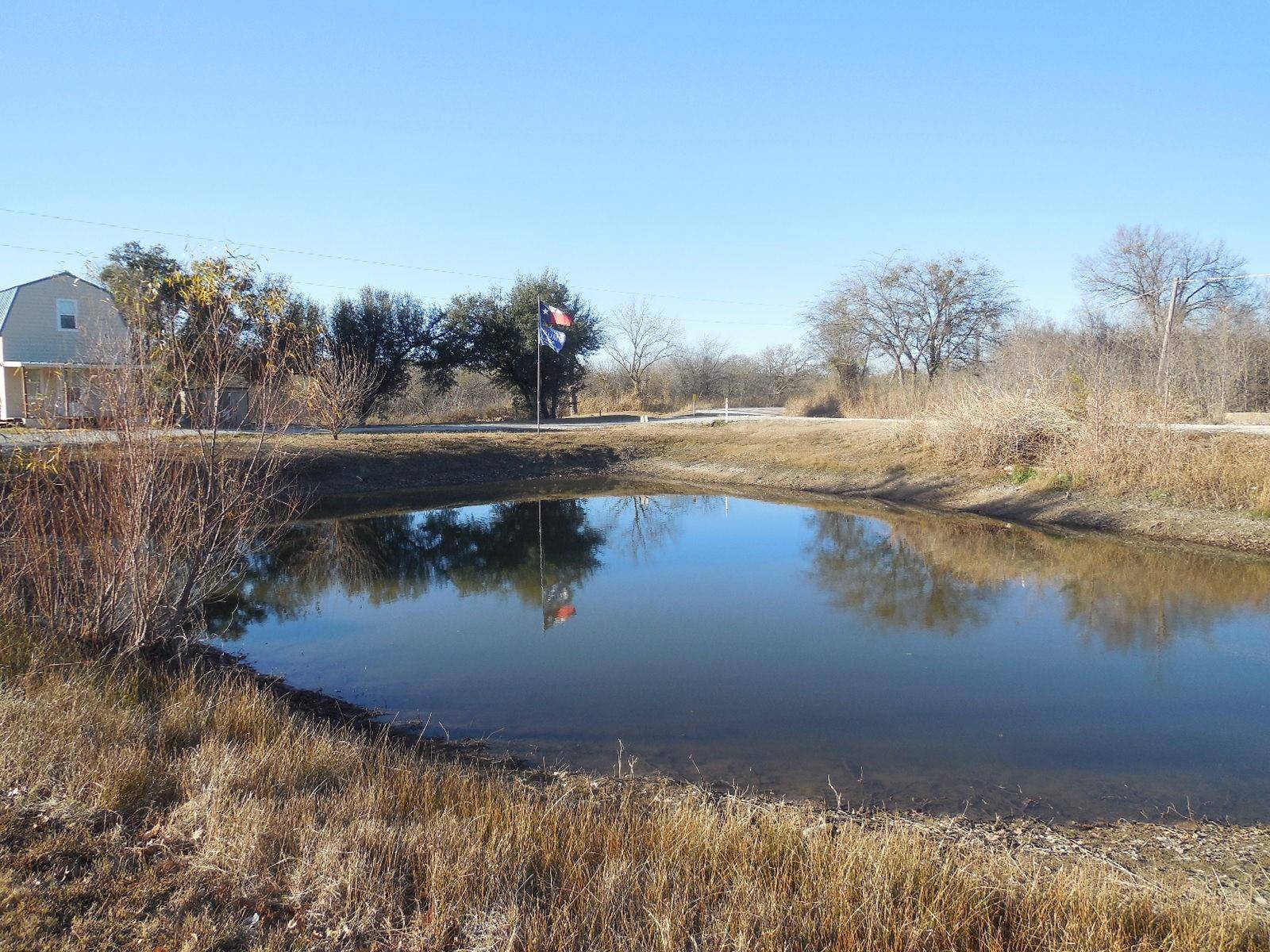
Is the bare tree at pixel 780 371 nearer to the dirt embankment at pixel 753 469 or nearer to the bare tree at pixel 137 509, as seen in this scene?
the dirt embankment at pixel 753 469

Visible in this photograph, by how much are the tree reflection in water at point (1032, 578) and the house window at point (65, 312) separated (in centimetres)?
2788

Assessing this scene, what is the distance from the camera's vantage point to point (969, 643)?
408 inches

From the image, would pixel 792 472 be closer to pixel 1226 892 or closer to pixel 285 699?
pixel 285 699

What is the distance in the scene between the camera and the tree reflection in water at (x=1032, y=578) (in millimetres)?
11414

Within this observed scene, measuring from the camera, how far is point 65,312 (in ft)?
99.4

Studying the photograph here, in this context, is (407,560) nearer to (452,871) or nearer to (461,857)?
(461,857)

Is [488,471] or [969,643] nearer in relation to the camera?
[969,643]

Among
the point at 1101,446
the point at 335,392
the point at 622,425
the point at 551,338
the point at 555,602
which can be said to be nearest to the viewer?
the point at 555,602

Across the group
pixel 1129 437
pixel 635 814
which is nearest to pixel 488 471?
Result: pixel 1129 437

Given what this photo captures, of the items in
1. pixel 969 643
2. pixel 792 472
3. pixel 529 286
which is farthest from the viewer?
pixel 529 286

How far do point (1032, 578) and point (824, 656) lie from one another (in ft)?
19.6


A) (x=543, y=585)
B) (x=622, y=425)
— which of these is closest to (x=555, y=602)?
(x=543, y=585)

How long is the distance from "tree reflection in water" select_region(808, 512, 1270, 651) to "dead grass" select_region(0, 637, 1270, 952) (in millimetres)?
7112

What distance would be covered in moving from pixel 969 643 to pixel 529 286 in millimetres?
33096
